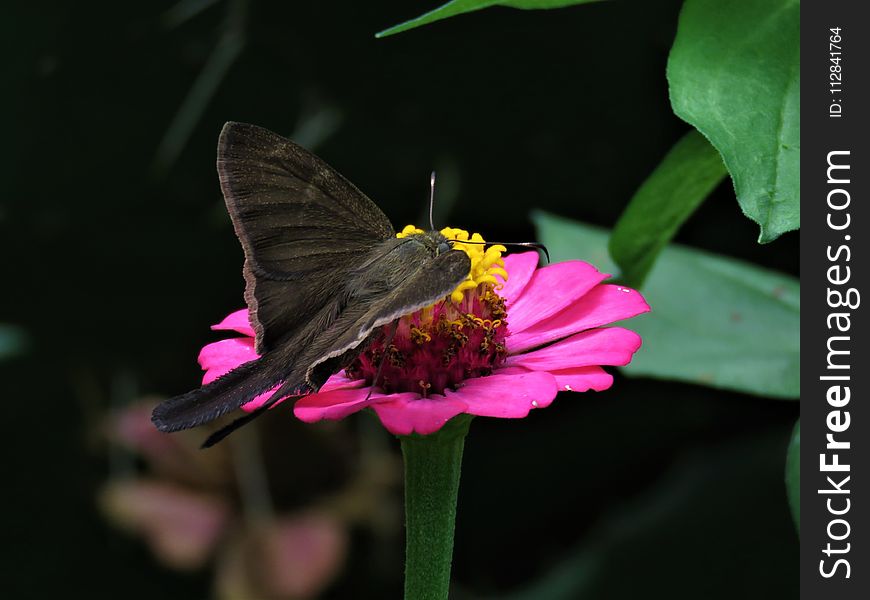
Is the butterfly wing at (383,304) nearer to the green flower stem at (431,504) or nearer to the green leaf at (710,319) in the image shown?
the green flower stem at (431,504)

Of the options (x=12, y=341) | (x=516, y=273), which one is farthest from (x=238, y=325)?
(x=12, y=341)

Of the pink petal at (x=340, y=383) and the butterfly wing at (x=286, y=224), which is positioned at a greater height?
the butterfly wing at (x=286, y=224)

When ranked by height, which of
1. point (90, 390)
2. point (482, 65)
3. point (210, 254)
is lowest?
point (90, 390)

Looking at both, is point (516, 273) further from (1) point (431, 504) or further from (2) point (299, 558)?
(2) point (299, 558)

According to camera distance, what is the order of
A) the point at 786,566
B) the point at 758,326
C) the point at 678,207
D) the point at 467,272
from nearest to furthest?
the point at 467,272
the point at 678,207
the point at 758,326
the point at 786,566

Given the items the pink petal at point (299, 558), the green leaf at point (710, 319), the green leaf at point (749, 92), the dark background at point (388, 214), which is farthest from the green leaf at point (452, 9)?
the pink petal at point (299, 558)

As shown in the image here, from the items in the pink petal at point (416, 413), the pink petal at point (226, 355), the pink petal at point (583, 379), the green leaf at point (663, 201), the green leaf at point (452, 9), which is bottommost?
the pink petal at point (416, 413)

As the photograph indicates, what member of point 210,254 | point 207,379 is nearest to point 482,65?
point 210,254

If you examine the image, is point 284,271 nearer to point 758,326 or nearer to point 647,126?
point 758,326
